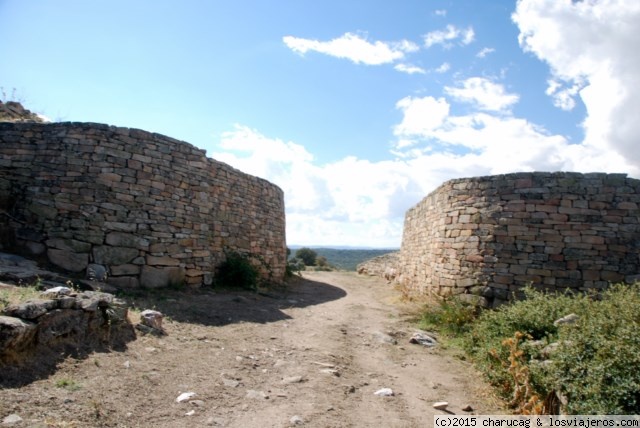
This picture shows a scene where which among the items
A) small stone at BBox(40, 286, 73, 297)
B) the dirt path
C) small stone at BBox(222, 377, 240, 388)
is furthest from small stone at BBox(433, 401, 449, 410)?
small stone at BBox(40, 286, 73, 297)

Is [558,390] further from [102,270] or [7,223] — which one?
[7,223]

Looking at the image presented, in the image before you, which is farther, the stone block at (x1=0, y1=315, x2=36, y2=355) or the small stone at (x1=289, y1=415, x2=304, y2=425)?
the small stone at (x1=289, y1=415, x2=304, y2=425)

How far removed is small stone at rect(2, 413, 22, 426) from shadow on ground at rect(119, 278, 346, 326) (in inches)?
139

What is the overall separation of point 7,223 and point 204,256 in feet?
12.7

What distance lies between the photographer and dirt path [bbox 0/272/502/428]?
363cm

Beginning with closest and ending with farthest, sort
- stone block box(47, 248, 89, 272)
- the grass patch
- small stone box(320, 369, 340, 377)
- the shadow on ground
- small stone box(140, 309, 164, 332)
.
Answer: the grass patch → small stone box(320, 369, 340, 377) → small stone box(140, 309, 164, 332) → the shadow on ground → stone block box(47, 248, 89, 272)

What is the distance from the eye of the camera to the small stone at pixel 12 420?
3.02 metres

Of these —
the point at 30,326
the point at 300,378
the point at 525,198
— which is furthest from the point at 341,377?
the point at 525,198

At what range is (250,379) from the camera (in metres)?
4.87

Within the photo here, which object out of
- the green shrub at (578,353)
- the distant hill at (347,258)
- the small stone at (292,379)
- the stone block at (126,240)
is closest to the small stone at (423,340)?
the green shrub at (578,353)

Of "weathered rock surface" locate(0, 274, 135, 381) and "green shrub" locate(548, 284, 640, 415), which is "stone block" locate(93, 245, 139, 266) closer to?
"weathered rock surface" locate(0, 274, 135, 381)

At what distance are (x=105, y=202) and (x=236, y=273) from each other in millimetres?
3552

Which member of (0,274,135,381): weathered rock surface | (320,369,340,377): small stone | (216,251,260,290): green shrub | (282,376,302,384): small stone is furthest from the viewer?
(216,251,260,290): green shrub

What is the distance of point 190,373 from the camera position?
4.74m
